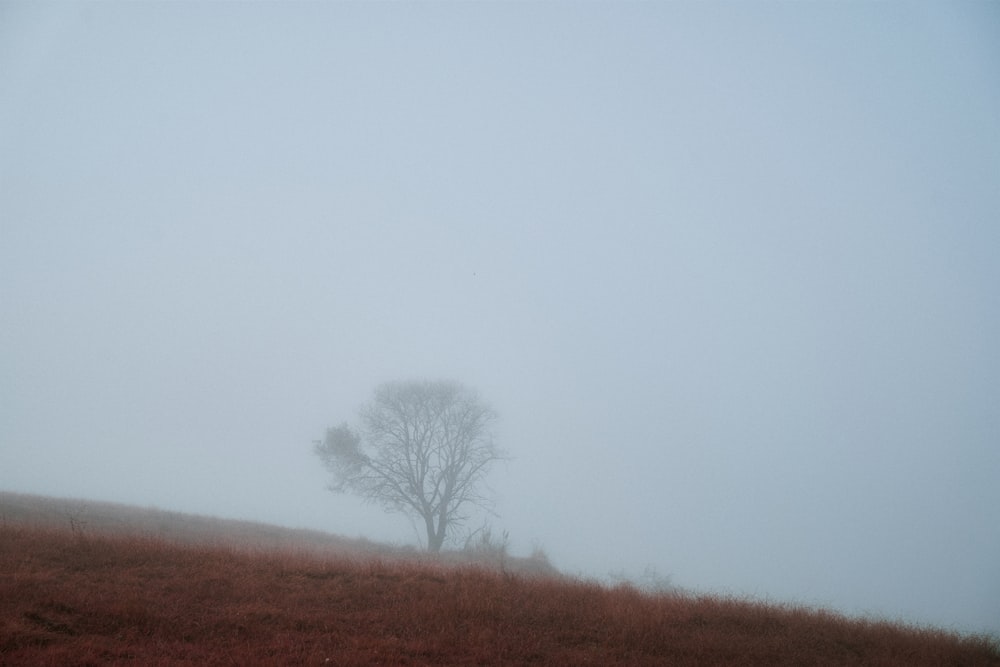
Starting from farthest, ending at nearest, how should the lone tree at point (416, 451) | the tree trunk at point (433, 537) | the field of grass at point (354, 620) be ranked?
the lone tree at point (416, 451) < the tree trunk at point (433, 537) < the field of grass at point (354, 620)

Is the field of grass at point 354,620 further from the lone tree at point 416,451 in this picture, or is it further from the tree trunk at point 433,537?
the lone tree at point 416,451

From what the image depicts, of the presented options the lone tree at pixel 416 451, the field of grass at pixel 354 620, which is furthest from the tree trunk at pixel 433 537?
the field of grass at pixel 354 620

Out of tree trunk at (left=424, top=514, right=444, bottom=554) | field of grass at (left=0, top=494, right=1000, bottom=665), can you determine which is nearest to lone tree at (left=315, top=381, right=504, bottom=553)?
tree trunk at (left=424, top=514, right=444, bottom=554)

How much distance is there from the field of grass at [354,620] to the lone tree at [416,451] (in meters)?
19.9

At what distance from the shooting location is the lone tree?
106 ft

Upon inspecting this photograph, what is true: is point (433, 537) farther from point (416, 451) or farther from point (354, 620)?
point (354, 620)

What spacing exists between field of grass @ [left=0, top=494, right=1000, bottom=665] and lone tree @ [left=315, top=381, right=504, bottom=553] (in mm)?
19911

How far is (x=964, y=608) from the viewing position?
43.7 m

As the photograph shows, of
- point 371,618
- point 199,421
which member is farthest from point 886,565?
point 199,421

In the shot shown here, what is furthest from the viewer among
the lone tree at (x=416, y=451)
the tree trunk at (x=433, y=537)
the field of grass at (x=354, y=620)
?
the lone tree at (x=416, y=451)

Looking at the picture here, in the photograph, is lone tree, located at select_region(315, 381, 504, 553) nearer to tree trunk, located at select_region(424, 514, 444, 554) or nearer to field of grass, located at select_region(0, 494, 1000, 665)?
tree trunk, located at select_region(424, 514, 444, 554)

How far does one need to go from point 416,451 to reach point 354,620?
24038 mm

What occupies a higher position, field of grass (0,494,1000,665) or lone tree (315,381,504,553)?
lone tree (315,381,504,553)

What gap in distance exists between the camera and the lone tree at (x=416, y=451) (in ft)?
106
